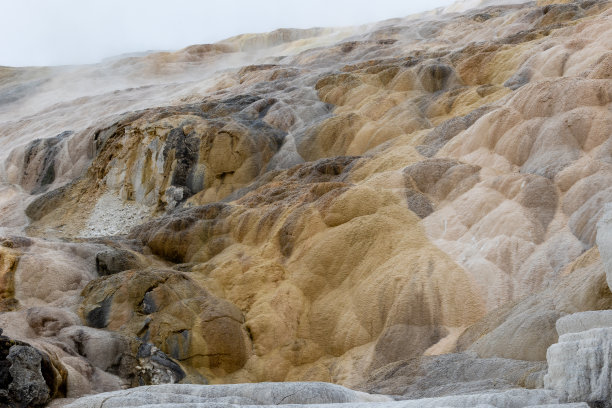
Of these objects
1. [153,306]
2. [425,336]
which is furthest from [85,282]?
[425,336]

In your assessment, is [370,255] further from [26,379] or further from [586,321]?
[26,379]

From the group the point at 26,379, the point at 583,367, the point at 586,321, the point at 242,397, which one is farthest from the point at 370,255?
the point at 583,367

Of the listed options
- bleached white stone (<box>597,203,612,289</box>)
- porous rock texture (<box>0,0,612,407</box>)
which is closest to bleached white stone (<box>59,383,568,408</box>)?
porous rock texture (<box>0,0,612,407</box>)

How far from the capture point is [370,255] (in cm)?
1150

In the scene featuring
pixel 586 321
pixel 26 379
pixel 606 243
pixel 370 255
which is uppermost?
pixel 606 243

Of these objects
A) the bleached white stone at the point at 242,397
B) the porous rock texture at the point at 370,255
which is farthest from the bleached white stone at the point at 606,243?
the bleached white stone at the point at 242,397

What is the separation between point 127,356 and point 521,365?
559 centimetres

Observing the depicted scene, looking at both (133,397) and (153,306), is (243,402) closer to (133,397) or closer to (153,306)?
(133,397)

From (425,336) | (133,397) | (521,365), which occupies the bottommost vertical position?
(425,336)

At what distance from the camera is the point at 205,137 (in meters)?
20.3

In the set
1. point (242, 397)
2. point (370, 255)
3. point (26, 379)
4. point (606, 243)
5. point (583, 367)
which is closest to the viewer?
point (583, 367)

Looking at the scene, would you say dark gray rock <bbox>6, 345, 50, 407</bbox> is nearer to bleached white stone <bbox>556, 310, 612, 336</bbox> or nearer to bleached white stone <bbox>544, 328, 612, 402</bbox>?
bleached white stone <bbox>544, 328, 612, 402</bbox>

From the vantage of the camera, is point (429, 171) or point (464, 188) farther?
point (429, 171)

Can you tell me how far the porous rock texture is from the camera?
290 inches
